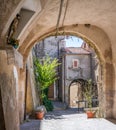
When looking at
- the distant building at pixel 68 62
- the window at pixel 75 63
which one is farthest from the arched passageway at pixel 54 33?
the window at pixel 75 63

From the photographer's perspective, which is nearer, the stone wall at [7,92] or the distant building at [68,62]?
the stone wall at [7,92]

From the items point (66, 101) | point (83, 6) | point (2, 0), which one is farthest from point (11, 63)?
point (66, 101)

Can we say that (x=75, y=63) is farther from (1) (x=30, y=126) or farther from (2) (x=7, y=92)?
(2) (x=7, y=92)

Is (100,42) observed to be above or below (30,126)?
above

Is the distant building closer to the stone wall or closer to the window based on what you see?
the window

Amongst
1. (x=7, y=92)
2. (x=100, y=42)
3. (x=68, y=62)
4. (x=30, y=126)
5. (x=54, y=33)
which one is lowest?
(x=30, y=126)

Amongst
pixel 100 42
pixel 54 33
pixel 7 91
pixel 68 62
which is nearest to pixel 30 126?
pixel 54 33

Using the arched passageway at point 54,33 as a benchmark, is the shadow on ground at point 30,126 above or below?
below

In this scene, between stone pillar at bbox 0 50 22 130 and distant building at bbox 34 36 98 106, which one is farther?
distant building at bbox 34 36 98 106

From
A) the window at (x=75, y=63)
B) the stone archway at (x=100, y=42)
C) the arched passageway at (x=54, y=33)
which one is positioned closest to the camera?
the arched passageway at (x=54, y=33)

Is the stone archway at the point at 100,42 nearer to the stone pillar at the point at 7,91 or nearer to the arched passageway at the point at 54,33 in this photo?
the arched passageway at the point at 54,33

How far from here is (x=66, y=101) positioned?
25328mm

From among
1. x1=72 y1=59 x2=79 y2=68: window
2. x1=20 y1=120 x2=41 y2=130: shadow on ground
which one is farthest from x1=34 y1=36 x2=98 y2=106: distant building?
x1=20 y1=120 x2=41 y2=130: shadow on ground

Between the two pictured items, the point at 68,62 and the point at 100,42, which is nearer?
the point at 100,42
